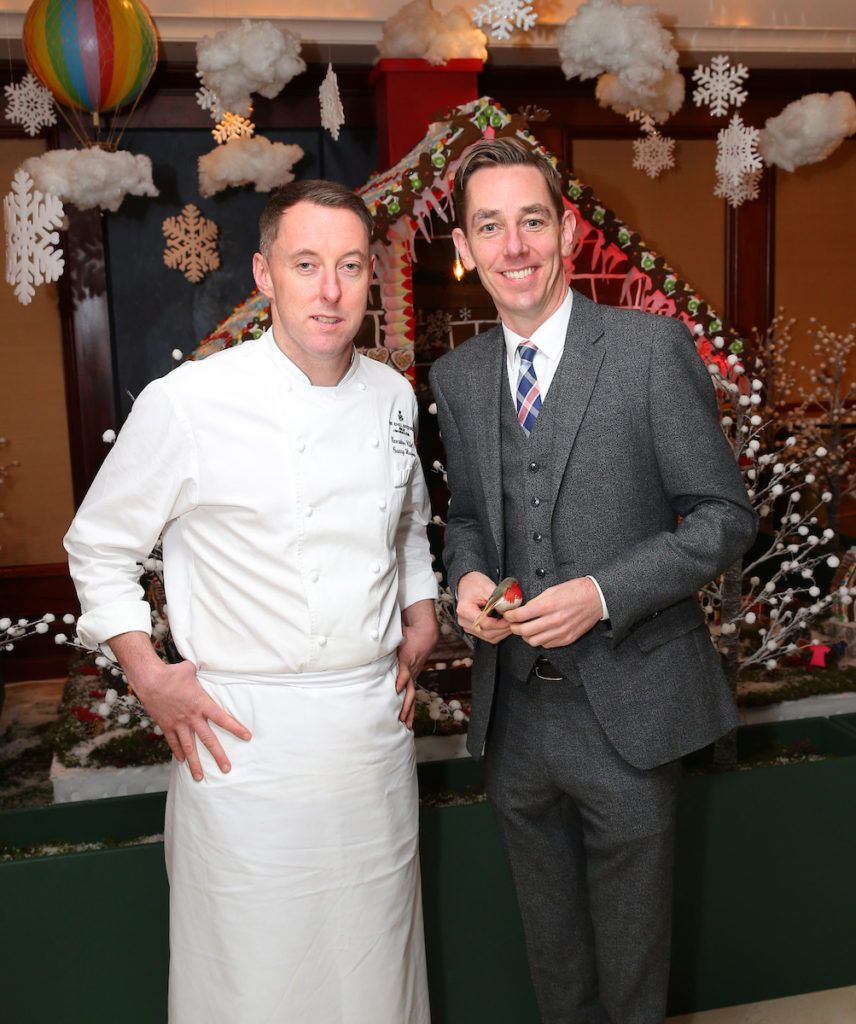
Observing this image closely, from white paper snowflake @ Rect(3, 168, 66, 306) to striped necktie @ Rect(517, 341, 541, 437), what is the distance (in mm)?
1362

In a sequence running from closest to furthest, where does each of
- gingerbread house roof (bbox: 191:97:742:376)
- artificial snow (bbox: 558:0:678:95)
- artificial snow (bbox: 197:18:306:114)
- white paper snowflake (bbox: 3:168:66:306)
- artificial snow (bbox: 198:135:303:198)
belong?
white paper snowflake (bbox: 3:168:66:306) → gingerbread house roof (bbox: 191:97:742:376) → artificial snow (bbox: 558:0:678:95) → artificial snow (bbox: 197:18:306:114) → artificial snow (bbox: 198:135:303:198)

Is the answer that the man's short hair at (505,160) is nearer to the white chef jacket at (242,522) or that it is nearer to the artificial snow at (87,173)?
the white chef jacket at (242,522)

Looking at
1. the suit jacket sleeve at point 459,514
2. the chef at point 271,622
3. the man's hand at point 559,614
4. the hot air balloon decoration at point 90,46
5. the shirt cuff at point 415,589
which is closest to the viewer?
the man's hand at point 559,614

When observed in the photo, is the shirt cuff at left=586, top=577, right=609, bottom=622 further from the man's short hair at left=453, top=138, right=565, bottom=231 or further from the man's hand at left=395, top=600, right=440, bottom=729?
the man's short hair at left=453, top=138, right=565, bottom=231

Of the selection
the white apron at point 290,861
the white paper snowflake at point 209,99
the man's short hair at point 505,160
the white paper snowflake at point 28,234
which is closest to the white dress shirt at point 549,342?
the man's short hair at point 505,160

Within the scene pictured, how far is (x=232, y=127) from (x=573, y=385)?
3.47m

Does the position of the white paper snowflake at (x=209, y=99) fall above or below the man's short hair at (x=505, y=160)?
above

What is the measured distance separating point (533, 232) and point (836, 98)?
11.4 feet

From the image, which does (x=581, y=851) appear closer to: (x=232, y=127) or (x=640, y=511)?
(x=640, y=511)

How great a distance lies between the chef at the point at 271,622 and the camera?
169cm

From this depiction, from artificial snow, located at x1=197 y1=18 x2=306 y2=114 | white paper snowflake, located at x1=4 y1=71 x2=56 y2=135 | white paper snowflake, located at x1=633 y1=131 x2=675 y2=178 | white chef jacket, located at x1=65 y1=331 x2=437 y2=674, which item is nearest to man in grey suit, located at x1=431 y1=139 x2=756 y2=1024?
white chef jacket, located at x1=65 y1=331 x2=437 y2=674

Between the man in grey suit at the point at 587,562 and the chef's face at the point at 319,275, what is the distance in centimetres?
21

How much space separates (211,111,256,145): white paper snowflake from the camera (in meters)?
4.53

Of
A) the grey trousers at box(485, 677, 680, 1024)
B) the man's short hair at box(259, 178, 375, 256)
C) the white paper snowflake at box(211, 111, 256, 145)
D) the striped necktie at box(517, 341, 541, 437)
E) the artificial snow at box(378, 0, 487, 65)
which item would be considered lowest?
the grey trousers at box(485, 677, 680, 1024)
